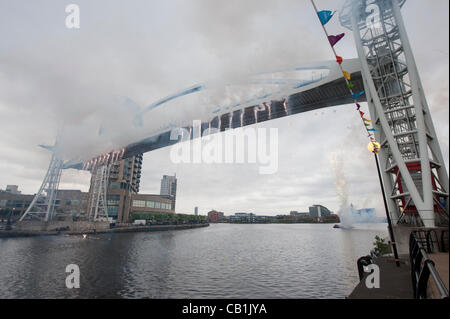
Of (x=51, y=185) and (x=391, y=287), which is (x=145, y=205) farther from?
(x=391, y=287)

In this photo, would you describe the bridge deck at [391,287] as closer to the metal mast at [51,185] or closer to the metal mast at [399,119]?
the metal mast at [399,119]

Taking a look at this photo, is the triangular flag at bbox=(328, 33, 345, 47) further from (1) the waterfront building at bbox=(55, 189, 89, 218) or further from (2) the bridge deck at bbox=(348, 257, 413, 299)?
(1) the waterfront building at bbox=(55, 189, 89, 218)

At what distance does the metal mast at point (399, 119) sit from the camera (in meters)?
17.6

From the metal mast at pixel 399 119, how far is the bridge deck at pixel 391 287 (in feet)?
30.6

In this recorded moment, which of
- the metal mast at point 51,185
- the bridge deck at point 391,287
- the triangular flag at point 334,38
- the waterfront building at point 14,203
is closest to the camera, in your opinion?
the bridge deck at point 391,287

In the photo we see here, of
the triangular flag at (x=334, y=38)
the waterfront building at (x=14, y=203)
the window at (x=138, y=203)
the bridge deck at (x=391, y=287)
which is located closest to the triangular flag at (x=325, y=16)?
the triangular flag at (x=334, y=38)

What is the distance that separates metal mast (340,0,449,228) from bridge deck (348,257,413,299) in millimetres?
9323

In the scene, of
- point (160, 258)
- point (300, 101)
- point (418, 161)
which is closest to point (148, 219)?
point (160, 258)

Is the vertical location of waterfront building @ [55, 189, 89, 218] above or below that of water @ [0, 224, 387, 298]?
above

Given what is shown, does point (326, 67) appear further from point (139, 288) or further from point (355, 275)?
point (139, 288)

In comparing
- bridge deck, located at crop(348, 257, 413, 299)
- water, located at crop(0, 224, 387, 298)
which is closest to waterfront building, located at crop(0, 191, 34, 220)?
water, located at crop(0, 224, 387, 298)

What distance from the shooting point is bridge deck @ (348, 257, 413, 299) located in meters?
7.11

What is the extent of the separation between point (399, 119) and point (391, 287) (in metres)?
18.6
